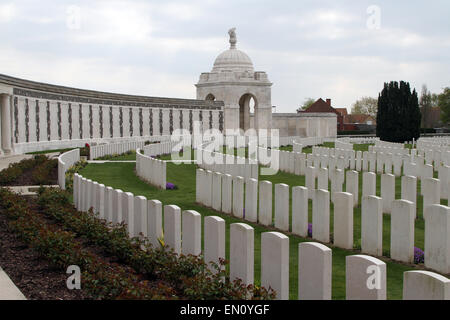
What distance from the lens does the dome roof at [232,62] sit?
6081cm

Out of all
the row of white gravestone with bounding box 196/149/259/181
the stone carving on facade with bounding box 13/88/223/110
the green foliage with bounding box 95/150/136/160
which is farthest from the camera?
the stone carving on facade with bounding box 13/88/223/110

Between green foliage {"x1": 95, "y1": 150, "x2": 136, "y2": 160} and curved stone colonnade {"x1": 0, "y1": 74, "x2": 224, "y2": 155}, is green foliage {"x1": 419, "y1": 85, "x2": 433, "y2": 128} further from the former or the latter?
green foliage {"x1": 95, "y1": 150, "x2": 136, "y2": 160}

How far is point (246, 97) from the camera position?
2516 inches

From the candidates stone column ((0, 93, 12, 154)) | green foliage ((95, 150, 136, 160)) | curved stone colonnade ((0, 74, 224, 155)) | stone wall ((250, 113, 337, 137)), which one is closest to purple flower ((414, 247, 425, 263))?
green foliage ((95, 150, 136, 160))

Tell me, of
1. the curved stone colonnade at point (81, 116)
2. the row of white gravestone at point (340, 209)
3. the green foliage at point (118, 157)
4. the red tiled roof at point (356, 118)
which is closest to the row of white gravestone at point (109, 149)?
the green foliage at point (118, 157)

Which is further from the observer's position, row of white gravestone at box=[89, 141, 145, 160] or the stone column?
the stone column

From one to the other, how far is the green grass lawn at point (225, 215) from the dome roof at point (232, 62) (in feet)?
122

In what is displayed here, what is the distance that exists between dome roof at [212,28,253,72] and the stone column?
34005 mm

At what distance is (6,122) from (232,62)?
115 feet

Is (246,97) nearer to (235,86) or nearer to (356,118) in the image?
(235,86)

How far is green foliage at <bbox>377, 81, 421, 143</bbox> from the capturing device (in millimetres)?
42219

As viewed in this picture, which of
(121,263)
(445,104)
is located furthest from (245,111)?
(121,263)
